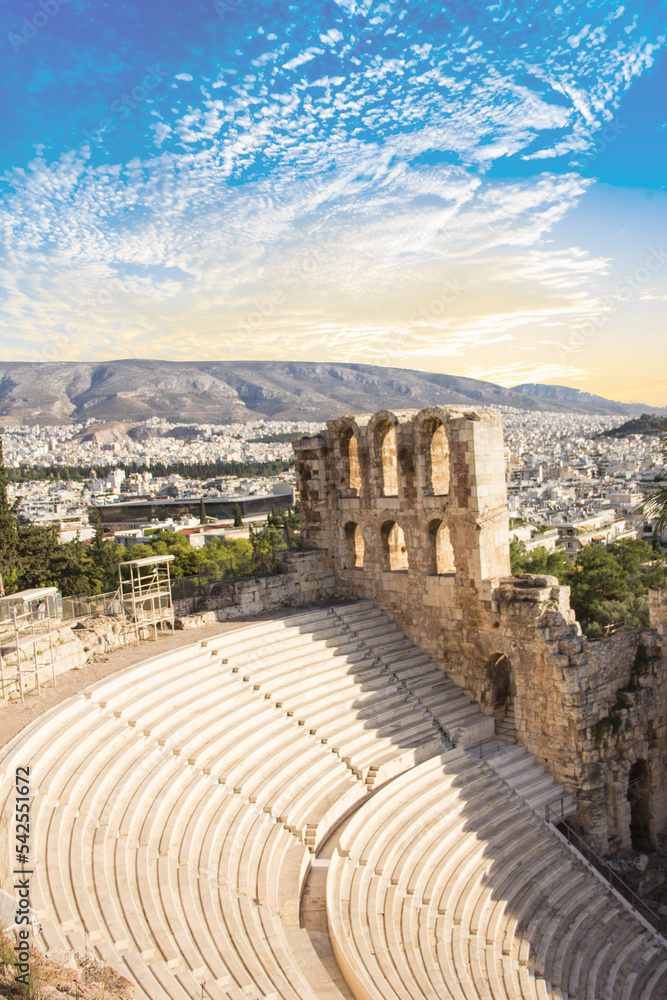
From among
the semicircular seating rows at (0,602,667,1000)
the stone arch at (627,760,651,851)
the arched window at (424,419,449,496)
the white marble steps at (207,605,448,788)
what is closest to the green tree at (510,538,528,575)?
the arched window at (424,419,449,496)

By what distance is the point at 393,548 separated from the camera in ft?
69.6

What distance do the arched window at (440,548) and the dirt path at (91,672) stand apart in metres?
4.11

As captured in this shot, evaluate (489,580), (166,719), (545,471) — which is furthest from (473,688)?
(545,471)

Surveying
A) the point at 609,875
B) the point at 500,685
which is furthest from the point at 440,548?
the point at 609,875

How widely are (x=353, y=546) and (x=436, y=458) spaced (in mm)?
4340

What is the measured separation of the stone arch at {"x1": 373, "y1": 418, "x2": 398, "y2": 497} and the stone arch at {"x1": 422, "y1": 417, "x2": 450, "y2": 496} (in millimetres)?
1238

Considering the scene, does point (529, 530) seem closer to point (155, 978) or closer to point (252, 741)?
point (252, 741)

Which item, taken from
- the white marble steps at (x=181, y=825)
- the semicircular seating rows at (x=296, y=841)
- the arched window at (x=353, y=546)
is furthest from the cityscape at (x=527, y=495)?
the white marble steps at (x=181, y=825)

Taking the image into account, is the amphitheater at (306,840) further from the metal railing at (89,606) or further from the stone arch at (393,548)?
the stone arch at (393,548)

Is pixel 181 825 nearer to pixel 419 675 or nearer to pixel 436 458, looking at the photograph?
pixel 419 675

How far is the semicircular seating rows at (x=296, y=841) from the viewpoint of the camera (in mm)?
8984

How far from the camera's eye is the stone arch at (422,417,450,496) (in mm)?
19250

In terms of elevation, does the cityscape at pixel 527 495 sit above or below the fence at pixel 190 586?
below

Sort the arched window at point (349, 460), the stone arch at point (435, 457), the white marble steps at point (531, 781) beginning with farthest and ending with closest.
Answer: the arched window at point (349, 460)
the stone arch at point (435, 457)
the white marble steps at point (531, 781)
